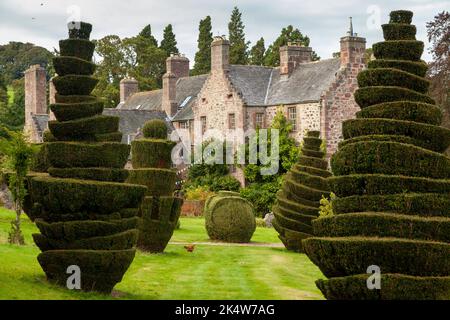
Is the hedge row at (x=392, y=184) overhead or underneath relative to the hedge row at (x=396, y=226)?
overhead

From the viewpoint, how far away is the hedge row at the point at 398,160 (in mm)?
18469

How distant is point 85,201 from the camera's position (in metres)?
20.2

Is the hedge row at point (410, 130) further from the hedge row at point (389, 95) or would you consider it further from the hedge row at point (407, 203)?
the hedge row at point (407, 203)

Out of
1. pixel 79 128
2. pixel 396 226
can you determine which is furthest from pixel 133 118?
pixel 396 226

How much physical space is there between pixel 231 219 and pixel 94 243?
62.8 feet

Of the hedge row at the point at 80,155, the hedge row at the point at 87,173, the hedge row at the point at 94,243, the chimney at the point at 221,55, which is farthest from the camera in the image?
the chimney at the point at 221,55

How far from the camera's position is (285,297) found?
21.7 m

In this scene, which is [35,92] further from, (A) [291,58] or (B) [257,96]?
(A) [291,58]

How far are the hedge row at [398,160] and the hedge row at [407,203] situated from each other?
59 cm

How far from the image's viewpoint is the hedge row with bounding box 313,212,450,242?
17734 mm

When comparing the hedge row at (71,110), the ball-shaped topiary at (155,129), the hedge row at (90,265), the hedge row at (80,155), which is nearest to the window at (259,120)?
the ball-shaped topiary at (155,129)

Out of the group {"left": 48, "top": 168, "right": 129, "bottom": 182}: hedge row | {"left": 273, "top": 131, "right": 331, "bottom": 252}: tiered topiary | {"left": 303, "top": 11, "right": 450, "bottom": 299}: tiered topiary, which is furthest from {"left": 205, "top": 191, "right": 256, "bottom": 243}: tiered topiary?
{"left": 303, "top": 11, "right": 450, "bottom": 299}: tiered topiary

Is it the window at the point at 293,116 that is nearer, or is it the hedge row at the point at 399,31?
the hedge row at the point at 399,31
